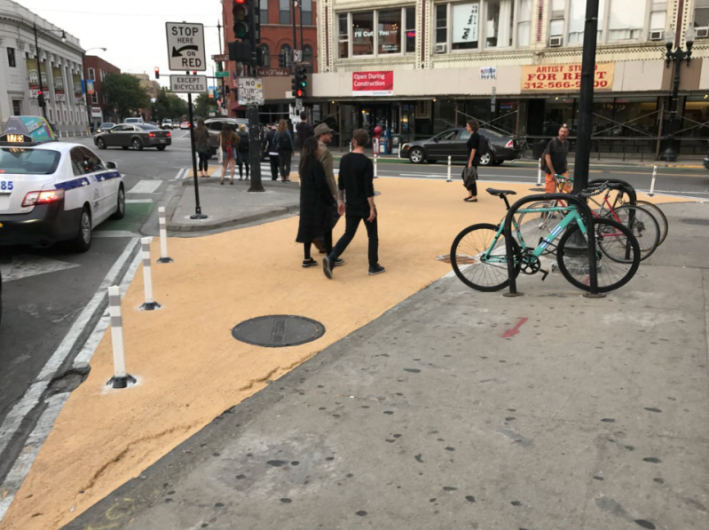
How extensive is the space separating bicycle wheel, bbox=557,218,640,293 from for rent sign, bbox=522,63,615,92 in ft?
79.3

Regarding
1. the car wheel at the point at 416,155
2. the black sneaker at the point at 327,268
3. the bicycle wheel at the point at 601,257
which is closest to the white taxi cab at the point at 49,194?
the black sneaker at the point at 327,268

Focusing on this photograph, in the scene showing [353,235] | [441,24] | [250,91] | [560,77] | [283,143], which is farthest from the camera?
[441,24]

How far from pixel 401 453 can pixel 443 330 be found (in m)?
2.29

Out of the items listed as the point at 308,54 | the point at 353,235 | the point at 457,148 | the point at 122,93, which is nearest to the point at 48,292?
the point at 353,235

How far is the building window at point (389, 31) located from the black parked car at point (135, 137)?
1324 centimetres

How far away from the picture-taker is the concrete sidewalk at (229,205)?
36.4ft

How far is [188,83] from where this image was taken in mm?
10320

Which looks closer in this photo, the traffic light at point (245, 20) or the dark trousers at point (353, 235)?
the dark trousers at point (353, 235)

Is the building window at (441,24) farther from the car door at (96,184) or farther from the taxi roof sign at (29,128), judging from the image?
the car door at (96,184)

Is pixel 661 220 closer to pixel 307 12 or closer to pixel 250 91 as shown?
pixel 250 91

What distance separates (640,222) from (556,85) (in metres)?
23.4

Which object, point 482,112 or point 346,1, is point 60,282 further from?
point 346,1

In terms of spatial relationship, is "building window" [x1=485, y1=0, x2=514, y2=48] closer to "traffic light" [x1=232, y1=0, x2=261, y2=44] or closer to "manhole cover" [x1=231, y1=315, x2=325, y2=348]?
"traffic light" [x1=232, y1=0, x2=261, y2=44]

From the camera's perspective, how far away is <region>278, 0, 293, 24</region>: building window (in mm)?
57250
